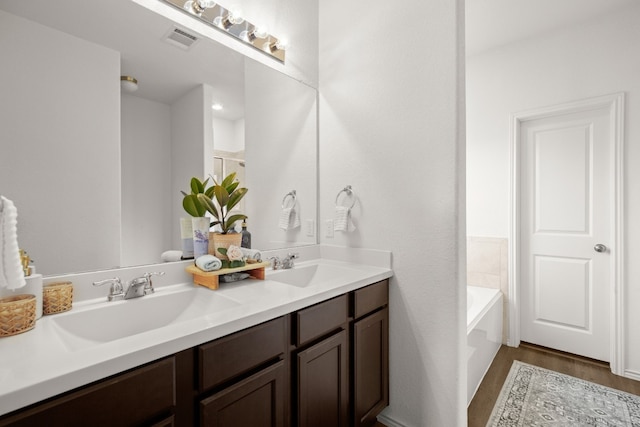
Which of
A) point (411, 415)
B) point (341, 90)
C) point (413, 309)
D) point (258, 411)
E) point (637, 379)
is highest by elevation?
point (341, 90)

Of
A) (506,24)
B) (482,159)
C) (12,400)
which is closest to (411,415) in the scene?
(12,400)

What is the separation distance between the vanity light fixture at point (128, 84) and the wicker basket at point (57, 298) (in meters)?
0.77

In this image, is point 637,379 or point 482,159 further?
point 482,159

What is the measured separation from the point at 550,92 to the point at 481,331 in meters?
2.08

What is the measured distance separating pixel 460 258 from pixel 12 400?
5.10 ft

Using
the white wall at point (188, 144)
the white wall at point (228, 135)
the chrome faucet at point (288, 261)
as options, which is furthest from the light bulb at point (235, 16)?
the chrome faucet at point (288, 261)

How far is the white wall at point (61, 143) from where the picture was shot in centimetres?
98

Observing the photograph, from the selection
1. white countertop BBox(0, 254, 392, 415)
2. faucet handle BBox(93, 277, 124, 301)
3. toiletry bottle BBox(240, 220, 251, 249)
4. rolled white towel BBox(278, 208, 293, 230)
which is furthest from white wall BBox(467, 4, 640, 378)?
faucet handle BBox(93, 277, 124, 301)

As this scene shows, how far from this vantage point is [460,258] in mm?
1479

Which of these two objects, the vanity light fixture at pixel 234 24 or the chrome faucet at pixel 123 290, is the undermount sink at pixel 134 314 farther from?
the vanity light fixture at pixel 234 24

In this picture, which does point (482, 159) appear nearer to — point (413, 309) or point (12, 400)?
point (413, 309)

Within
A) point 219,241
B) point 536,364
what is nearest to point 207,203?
point 219,241

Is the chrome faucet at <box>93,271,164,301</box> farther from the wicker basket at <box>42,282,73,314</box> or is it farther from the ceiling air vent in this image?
the ceiling air vent

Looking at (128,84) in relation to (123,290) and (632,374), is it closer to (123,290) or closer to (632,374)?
(123,290)
